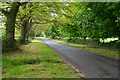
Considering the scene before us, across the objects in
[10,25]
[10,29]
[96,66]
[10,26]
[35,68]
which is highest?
[10,25]

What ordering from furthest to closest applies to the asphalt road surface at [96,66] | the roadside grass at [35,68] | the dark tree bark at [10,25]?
1. the dark tree bark at [10,25]
2. the asphalt road surface at [96,66]
3. the roadside grass at [35,68]

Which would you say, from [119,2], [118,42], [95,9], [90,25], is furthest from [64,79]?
[90,25]

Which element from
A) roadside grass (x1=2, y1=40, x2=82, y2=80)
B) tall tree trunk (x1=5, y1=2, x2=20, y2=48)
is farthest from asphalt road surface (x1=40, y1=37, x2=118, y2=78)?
tall tree trunk (x1=5, y1=2, x2=20, y2=48)

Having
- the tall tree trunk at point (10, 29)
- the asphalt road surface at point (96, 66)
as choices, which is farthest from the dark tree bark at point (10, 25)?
the asphalt road surface at point (96, 66)

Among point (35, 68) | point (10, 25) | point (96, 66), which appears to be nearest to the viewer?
point (35, 68)

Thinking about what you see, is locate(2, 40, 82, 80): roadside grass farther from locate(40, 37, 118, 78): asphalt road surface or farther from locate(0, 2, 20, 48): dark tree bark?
locate(0, 2, 20, 48): dark tree bark

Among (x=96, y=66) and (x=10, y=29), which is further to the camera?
(x=10, y=29)

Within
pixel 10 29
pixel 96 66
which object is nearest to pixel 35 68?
pixel 96 66

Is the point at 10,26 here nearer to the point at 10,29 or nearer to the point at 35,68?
the point at 10,29

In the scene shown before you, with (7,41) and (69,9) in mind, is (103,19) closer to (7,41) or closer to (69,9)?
(69,9)

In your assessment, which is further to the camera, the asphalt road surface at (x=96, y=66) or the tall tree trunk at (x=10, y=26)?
the tall tree trunk at (x=10, y=26)

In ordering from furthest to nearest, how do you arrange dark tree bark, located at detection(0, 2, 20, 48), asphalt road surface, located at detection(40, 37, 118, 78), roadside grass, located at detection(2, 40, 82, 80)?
dark tree bark, located at detection(0, 2, 20, 48), asphalt road surface, located at detection(40, 37, 118, 78), roadside grass, located at detection(2, 40, 82, 80)

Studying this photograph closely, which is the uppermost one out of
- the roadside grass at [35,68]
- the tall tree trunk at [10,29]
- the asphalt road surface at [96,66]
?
the tall tree trunk at [10,29]

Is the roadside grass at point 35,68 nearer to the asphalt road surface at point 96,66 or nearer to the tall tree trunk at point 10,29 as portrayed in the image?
the asphalt road surface at point 96,66
